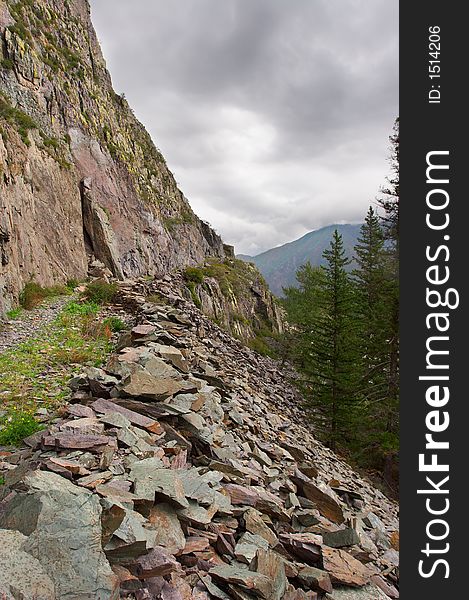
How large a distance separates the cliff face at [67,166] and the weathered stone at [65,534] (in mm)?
11758

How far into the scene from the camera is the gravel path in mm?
11266

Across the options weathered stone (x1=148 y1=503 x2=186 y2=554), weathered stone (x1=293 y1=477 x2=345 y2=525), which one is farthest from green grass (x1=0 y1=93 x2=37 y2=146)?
weathered stone (x1=148 y1=503 x2=186 y2=554)

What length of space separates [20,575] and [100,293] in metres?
16.4

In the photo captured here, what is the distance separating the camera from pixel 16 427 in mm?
6094

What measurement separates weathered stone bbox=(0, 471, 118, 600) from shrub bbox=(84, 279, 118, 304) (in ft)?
48.5

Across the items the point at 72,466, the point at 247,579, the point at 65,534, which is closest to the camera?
the point at 65,534

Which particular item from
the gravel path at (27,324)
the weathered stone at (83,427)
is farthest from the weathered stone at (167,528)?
the gravel path at (27,324)

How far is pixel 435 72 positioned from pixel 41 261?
2014 centimetres

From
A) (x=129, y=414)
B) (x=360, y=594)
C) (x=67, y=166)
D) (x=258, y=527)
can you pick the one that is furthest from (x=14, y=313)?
(x=67, y=166)

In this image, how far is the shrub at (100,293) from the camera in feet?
59.4

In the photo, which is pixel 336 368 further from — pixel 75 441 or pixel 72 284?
pixel 72 284

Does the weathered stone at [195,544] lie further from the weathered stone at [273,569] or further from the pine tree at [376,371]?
the pine tree at [376,371]

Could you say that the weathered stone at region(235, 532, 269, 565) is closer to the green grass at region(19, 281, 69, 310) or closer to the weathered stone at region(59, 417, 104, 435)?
the weathered stone at region(59, 417, 104, 435)

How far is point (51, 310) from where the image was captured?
15664mm
